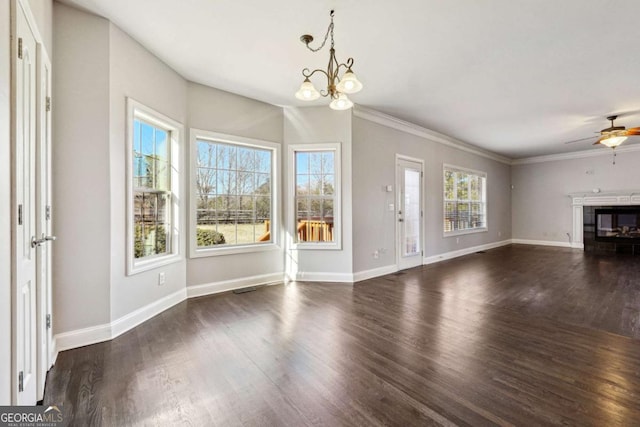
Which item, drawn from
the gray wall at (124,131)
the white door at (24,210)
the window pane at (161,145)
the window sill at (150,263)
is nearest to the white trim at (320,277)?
the window sill at (150,263)

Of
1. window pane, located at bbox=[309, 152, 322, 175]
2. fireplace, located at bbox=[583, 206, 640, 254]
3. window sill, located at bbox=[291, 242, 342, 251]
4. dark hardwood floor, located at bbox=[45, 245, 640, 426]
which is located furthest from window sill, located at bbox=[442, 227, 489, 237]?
window pane, located at bbox=[309, 152, 322, 175]

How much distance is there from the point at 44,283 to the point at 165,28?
7.72 feet

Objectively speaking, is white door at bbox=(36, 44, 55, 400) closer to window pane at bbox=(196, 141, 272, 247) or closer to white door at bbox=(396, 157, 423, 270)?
window pane at bbox=(196, 141, 272, 247)

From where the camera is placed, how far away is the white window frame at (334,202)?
464 cm

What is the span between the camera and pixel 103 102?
2.61m

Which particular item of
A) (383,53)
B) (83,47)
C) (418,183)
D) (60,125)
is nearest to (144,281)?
(60,125)

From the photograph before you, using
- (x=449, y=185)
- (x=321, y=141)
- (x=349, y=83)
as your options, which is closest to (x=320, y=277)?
(x=321, y=141)

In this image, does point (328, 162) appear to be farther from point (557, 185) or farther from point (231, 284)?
point (557, 185)

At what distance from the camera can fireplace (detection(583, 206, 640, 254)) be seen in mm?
7254

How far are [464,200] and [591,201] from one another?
365cm

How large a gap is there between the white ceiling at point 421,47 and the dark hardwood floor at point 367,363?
2.77 metres

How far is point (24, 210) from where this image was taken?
5.17ft

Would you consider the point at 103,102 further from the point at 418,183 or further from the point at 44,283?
the point at 418,183

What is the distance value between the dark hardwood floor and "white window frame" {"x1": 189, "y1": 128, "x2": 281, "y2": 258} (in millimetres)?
643
